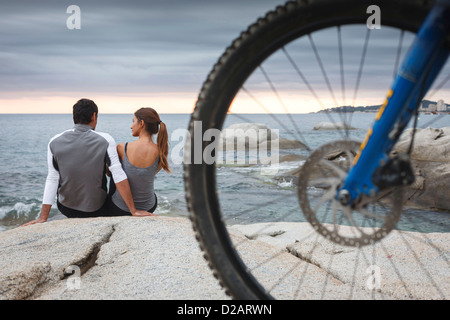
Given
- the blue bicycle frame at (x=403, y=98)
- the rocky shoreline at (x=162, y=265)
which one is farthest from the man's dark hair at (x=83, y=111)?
the blue bicycle frame at (x=403, y=98)

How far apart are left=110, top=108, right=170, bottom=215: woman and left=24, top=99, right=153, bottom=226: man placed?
0.21 m

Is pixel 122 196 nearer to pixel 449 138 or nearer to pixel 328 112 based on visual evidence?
pixel 328 112

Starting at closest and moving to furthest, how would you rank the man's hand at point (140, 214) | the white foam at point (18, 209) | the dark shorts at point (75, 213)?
the man's hand at point (140, 214) → the dark shorts at point (75, 213) → the white foam at point (18, 209)

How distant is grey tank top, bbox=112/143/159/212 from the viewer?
179 inches

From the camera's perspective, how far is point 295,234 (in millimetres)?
6031

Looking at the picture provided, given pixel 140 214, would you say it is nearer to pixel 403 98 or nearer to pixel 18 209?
pixel 403 98

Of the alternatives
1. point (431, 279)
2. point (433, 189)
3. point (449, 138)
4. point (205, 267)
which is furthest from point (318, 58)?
point (449, 138)

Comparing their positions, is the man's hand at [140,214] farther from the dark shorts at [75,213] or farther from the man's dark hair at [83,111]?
the man's dark hair at [83,111]

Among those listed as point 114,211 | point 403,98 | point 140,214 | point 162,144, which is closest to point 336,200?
point 403,98

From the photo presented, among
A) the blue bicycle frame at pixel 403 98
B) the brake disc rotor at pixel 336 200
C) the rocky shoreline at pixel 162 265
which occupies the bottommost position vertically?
the rocky shoreline at pixel 162 265

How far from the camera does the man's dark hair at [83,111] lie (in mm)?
4297

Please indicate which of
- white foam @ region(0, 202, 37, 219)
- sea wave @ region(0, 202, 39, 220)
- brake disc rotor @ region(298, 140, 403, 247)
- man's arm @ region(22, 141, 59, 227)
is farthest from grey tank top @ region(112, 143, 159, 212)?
white foam @ region(0, 202, 37, 219)
